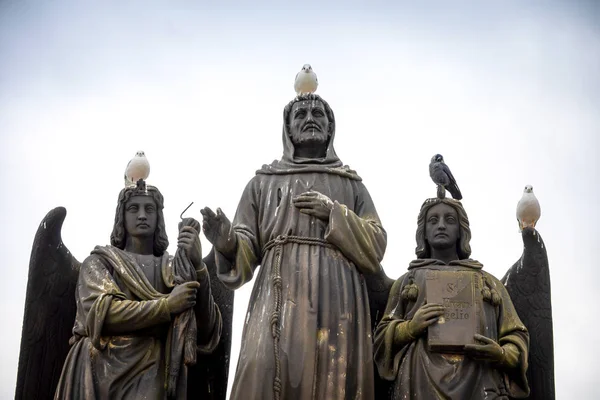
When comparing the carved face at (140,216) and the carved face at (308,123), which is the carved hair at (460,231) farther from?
the carved face at (140,216)

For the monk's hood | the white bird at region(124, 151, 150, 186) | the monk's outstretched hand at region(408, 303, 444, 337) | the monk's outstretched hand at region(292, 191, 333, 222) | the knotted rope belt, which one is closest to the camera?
the knotted rope belt

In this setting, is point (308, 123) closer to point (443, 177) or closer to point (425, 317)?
point (443, 177)

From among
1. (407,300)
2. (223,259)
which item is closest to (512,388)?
(407,300)

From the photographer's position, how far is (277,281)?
41.5 feet

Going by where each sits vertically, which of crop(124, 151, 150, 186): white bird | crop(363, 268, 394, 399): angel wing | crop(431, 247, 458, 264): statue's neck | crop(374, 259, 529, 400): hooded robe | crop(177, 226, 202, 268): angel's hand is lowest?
crop(374, 259, 529, 400): hooded robe

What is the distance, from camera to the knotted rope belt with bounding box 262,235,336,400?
12112 mm

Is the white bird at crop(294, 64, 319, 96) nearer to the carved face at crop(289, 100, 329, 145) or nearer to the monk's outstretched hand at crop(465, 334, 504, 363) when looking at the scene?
the carved face at crop(289, 100, 329, 145)

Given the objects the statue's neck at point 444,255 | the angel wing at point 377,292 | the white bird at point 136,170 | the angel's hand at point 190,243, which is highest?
the white bird at point 136,170

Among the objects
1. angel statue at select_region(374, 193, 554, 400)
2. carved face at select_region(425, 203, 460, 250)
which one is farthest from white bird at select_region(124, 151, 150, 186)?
carved face at select_region(425, 203, 460, 250)

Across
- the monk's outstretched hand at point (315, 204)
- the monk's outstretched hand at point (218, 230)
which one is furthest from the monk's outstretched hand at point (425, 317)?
the monk's outstretched hand at point (218, 230)

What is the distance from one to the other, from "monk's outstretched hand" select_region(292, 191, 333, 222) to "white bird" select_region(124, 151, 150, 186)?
1665mm

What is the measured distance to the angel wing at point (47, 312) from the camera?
13219 millimetres

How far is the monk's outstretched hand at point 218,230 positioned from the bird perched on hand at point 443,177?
87.0 inches

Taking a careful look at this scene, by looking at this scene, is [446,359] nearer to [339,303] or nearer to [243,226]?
[339,303]
